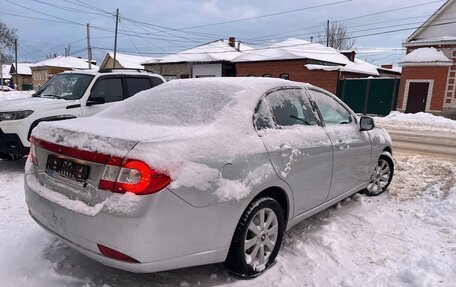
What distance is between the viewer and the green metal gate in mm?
23656

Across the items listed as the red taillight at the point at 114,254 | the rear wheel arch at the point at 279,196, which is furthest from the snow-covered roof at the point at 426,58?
the red taillight at the point at 114,254

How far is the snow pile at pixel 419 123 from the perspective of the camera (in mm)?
16500

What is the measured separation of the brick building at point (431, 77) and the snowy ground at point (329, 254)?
66.2 feet

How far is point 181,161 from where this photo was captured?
240 cm

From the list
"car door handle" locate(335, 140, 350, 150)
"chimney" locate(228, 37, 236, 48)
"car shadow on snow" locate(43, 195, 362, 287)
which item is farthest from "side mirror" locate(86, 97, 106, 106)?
"chimney" locate(228, 37, 236, 48)

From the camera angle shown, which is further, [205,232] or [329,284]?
[329,284]

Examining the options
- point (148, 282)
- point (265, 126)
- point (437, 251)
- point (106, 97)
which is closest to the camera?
point (148, 282)

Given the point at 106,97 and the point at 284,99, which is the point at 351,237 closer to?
the point at 284,99

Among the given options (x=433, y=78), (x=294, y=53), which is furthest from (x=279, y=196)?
(x=294, y=53)

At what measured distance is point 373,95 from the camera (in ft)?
79.7

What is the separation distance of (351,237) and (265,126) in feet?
5.44

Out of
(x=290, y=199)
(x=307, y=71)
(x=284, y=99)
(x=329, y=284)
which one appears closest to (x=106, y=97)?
(x=284, y=99)

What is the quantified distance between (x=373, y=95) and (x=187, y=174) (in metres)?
24.3

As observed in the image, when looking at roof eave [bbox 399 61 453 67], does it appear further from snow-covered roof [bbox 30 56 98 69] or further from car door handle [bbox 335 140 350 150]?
snow-covered roof [bbox 30 56 98 69]
